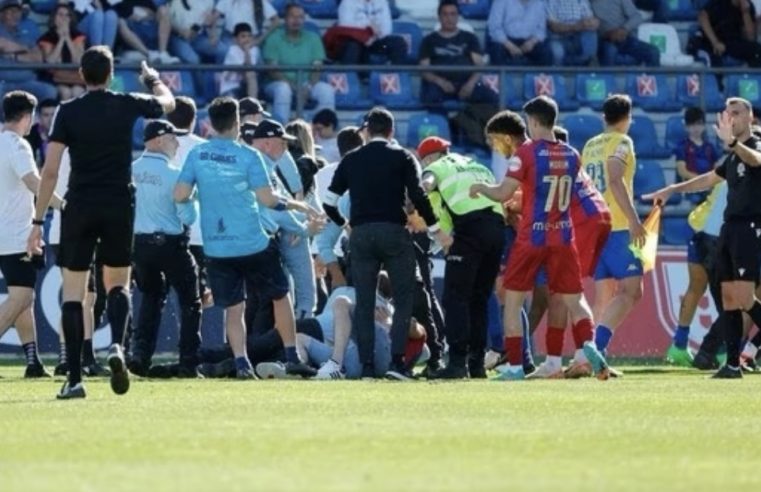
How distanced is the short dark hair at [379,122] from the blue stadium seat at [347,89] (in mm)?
7177

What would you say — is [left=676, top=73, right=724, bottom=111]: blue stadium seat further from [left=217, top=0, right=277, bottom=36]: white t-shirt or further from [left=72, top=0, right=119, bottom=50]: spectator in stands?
[left=72, top=0, right=119, bottom=50]: spectator in stands

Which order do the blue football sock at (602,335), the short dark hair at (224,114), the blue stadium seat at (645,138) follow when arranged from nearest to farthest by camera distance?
the short dark hair at (224,114)
the blue football sock at (602,335)
the blue stadium seat at (645,138)

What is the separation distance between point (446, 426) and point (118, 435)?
1.88 metres

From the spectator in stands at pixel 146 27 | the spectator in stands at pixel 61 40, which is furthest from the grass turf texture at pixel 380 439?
the spectator in stands at pixel 146 27

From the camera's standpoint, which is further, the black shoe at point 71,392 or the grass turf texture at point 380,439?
the black shoe at point 71,392

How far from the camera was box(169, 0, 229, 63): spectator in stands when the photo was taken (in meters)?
26.5

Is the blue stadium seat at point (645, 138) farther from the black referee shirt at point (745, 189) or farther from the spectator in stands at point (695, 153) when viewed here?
the black referee shirt at point (745, 189)

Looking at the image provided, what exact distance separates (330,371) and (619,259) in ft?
9.77

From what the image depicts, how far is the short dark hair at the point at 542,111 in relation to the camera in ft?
57.9

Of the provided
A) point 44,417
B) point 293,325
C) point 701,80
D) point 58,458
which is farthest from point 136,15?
point 58,458

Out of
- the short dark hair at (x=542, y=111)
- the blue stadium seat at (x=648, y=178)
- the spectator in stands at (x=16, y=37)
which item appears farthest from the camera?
the blue stadium seat at (x=648, y=178)

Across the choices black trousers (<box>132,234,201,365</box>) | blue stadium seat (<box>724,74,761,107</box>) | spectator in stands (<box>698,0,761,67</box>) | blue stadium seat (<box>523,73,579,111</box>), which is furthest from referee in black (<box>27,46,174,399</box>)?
spectator in stands (<box>698,0,761,67</box>)

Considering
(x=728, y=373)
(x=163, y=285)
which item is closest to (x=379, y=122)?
(x=163, y=285)

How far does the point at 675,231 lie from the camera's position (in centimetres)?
2505
